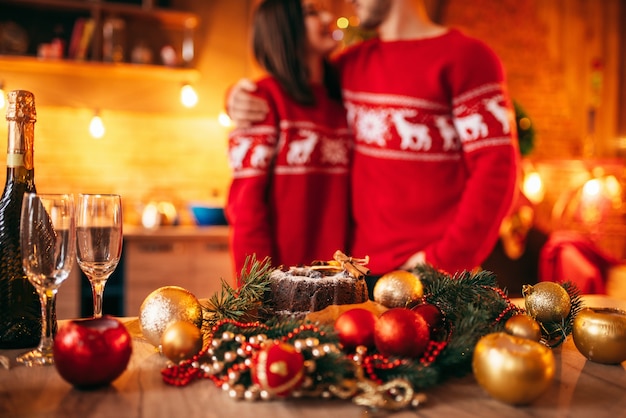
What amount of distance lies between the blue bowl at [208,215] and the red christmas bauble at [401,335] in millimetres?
2948

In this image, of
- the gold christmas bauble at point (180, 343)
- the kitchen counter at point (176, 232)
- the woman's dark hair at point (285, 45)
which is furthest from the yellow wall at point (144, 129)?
the gold christmas bauble at point (180, 343)

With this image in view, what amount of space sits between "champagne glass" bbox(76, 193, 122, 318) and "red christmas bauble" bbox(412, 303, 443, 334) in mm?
401

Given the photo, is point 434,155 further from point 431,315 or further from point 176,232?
point 176,232

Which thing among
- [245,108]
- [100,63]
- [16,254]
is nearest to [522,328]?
[16,254]

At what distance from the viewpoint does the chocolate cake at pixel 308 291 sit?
0.77m

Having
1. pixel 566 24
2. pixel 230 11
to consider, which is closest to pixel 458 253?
pixel 230 11

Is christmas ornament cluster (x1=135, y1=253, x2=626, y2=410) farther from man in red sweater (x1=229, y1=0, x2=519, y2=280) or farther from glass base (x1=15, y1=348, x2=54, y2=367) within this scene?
man in red sweater (x1=229, y1=0, x2=519, y2=280)

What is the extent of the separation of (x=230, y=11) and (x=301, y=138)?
2857mm

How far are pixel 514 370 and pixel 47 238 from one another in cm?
53

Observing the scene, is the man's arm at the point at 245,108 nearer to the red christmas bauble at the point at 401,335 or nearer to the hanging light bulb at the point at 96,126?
the red christmas bauble at the point at 401,335

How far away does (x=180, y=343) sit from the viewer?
26.5 inches

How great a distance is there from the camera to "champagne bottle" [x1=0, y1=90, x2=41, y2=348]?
0.79m

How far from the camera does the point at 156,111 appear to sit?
398 cm

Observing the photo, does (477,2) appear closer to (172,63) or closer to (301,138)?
(172,63)
